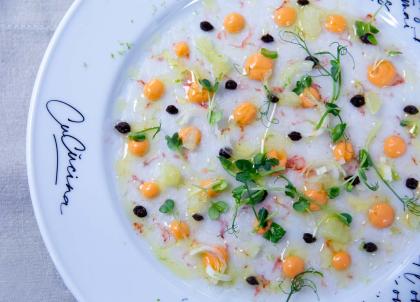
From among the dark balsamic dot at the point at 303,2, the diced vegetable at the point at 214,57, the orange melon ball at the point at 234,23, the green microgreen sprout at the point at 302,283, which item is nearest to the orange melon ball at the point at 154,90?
the diced vegetable at the point at 214,57

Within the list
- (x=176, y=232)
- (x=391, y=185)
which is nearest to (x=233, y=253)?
(x=176, y=232)

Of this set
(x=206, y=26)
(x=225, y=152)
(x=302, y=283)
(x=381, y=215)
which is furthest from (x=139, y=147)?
(x=381, y=215)

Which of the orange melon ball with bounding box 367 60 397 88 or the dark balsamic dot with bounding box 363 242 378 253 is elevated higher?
the orange melon ball with bounding box 367 60 397 88

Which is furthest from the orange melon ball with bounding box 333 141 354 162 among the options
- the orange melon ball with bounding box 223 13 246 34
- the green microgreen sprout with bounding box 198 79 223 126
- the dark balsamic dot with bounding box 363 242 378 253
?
the orange melon ball with bounding box 223 13 246 34

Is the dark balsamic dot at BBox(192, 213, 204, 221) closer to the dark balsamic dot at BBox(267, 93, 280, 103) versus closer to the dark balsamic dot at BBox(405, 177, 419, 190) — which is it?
the dark balsamic dot at BBox(267, 93, 280, 103)

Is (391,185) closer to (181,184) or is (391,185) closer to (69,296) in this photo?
(181,184)
